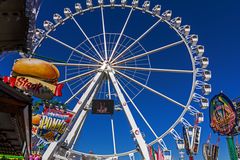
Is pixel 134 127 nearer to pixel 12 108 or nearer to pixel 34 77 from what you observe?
pixel 34 77

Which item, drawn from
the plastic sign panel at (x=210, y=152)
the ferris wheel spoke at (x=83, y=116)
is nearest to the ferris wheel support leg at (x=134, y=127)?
the ferris wheel spoke at (x=83, y=116)

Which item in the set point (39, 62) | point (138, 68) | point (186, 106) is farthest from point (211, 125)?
point (39, 62)

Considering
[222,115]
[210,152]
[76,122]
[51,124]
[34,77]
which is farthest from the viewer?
[222,115]

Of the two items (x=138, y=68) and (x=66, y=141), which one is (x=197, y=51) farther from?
(x=66, y=141)

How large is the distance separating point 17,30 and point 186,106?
16.8 meters

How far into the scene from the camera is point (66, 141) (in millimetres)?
19688

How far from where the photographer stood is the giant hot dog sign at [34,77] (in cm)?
1332

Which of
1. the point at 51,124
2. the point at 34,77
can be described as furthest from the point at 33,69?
the point at 51,124

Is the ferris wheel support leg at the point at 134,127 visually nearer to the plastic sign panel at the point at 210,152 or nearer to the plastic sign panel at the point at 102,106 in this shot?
the plastic sign panel at the point at 102,106

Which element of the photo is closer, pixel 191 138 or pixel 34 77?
pixel 34 77

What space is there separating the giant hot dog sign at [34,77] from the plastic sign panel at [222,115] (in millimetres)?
14830

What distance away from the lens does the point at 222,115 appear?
24.1 metres

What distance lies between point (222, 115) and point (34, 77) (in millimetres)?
16313

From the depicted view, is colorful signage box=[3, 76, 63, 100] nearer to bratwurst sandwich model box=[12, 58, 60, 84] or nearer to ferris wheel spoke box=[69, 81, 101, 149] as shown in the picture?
bratwurst sandwich model box=[12, 58, 60, 84]
